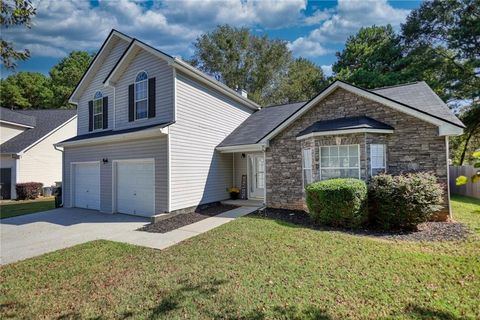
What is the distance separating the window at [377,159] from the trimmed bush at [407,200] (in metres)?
0.95

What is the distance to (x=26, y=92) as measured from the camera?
37.4 meters

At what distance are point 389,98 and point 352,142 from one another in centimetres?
200

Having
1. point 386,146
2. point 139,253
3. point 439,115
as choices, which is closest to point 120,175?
point 139,253

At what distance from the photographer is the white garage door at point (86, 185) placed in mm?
13109

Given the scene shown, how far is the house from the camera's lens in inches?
354

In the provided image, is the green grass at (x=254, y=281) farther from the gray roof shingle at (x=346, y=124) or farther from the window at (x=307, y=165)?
the gray roof shingle at (x=346, y=124)

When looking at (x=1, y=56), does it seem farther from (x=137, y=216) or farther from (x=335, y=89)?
(x=335, y=89)

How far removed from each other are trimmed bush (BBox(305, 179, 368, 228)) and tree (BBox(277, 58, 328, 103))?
22.7 meters

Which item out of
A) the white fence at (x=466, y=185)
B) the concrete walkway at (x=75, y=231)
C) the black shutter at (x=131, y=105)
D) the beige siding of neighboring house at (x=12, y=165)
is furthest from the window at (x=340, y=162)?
the beige siding of neighboring house at (x=12, y=165)

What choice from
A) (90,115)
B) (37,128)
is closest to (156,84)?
(90,115)

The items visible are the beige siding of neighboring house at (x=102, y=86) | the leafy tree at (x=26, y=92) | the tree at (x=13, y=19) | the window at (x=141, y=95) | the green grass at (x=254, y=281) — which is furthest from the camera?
the leafy tree at (x=26, y=92)

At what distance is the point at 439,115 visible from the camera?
27.7 feet

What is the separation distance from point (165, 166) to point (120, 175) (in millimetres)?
3261

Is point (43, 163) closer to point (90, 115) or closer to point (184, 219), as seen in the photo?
point (90, 115)
